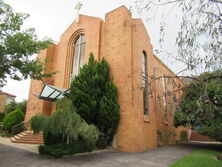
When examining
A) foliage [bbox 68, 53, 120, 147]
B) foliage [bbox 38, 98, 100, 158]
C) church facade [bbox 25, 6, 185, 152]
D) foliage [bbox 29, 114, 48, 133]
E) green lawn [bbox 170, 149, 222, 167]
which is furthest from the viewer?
Answer: church facade [bbox 25, 6, 185, 152]

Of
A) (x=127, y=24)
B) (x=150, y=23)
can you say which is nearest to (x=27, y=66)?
(x=150, y=23)

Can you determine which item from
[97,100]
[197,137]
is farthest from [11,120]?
[197,137]

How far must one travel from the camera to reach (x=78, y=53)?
15.6m

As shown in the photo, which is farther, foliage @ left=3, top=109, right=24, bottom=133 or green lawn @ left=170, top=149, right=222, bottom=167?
foliage @ left=3, top=109, right=24, bottom=133

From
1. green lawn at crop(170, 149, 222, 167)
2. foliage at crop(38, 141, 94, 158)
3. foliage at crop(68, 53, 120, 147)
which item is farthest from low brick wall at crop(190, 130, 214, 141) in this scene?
foliage at crop(38, 141, 94, 158)

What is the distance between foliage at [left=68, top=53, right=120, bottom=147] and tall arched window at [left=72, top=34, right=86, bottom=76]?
4321mm

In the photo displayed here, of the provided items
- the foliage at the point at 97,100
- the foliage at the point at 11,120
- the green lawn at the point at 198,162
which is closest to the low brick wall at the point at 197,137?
the green lawn at the point at 198,162

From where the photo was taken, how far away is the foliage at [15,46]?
7496 mm

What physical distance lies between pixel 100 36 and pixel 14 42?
7.50m

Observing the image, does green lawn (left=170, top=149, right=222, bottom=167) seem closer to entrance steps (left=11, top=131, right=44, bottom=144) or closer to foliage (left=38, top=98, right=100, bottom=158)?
foliage (left=38, top=98, right=100, bottom=158)

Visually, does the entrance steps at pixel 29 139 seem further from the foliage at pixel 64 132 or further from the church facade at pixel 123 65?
the foliage at pixel 64 132

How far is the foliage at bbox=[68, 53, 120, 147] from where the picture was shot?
33.0 ft

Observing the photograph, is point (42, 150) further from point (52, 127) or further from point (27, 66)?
point (27, 66)

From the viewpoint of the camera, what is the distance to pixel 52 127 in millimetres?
7645
